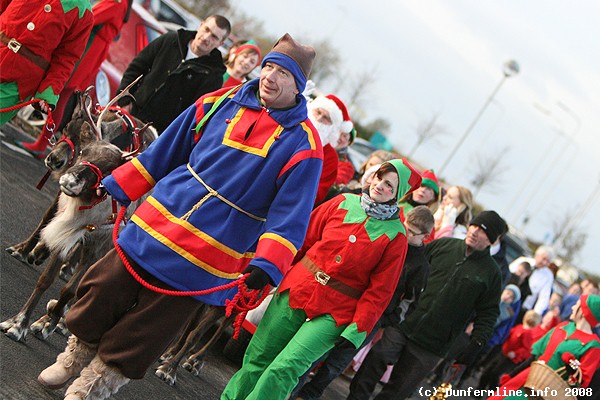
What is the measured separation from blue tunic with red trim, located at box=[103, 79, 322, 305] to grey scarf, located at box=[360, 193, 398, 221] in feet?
4.97

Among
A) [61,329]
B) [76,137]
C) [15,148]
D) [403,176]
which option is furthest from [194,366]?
[15,148]

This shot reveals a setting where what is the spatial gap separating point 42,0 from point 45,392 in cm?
315

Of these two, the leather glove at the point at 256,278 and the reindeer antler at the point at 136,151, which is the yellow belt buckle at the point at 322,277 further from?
→ the leather glove at the point at 256,278

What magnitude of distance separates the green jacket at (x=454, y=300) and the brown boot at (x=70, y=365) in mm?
4048

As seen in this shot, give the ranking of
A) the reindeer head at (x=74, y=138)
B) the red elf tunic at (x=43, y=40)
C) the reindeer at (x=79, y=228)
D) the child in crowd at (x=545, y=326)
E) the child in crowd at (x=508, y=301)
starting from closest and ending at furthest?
the reindeer at (x=79, y=228), the reindeer head at (x=74, y=138), the red elf tunic at (x=43, y=40), the child in crowd at (x=508, y=301), the child in crowd at (x=545, y=326)

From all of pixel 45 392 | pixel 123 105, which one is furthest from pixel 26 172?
pixel 45 392

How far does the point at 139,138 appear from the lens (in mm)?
6777

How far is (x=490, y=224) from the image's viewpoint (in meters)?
8.54

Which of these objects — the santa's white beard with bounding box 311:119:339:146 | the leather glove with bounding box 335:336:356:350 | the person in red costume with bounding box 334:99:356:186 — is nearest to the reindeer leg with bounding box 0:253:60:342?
the leather glove with bounding box 335:336:356:350

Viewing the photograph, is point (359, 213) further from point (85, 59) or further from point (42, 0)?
point (85, 59)

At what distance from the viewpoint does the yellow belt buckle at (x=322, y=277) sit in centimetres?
634

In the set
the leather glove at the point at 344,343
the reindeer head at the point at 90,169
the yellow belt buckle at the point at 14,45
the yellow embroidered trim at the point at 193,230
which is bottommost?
the leather glove at the point at 344,343

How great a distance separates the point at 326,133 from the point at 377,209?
2.19 metres

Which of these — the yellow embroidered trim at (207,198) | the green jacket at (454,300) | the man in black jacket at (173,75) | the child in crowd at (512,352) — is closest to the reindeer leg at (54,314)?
the yellow embroidered trim at (207,198)
